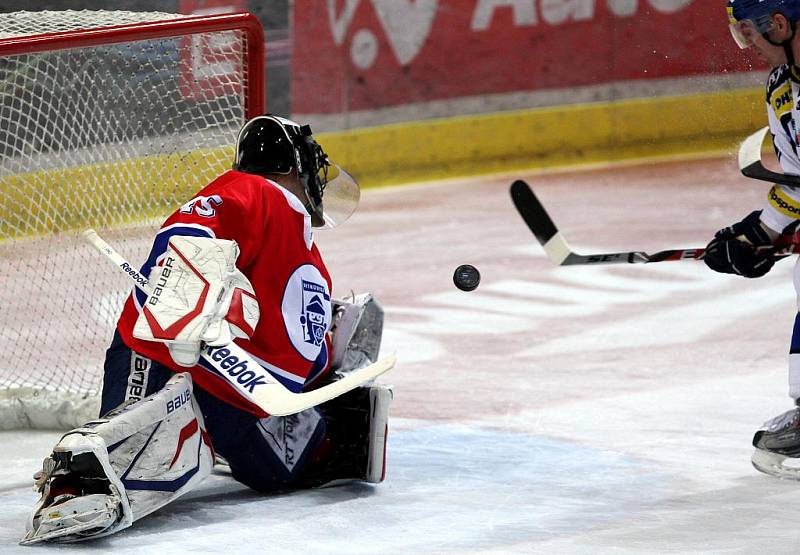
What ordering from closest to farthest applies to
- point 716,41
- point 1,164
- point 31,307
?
point 1,164
point 31,307
point 716,41

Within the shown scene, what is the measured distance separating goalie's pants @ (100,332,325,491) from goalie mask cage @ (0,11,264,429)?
67 centimetres

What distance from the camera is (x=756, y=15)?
9.95ft

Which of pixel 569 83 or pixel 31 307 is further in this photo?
pixel 569 83

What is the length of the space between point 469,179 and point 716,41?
1.41m

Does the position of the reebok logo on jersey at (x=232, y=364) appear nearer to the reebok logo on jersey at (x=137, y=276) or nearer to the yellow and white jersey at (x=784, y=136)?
the reebok logo on jersey at (x=137, y=276)

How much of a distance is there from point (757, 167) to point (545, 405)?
91cm

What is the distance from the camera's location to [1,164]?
3.61 m

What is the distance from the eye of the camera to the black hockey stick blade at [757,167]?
3043 millimetres

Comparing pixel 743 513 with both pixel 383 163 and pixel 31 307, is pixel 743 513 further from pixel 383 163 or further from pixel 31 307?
pixel 383 163

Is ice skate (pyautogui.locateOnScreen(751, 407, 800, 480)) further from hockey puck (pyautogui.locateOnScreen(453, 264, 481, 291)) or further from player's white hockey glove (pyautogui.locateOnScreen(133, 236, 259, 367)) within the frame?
player's white hockey glove (pyautogui.locateOnScreen(133, 236, 259, 367))

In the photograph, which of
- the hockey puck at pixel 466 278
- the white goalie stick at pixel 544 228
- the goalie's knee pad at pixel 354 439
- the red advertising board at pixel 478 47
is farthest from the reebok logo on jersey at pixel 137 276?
the red advertising board at pixel 478 47

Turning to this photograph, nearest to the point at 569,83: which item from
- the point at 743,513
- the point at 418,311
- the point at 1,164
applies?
the point at 418,311

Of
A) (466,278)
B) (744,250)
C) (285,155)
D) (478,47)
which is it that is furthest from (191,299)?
(478,47)

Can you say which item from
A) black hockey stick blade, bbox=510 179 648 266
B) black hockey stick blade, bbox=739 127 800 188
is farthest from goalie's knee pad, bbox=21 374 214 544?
black hockey stick blade, bbox=739 127 800 188
